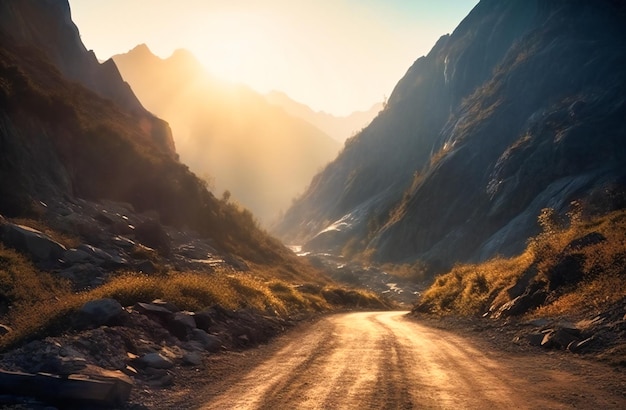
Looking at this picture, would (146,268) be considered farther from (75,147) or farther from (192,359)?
(75,147)

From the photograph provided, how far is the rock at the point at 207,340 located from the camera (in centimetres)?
1333

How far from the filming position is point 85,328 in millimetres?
10898

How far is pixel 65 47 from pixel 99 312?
58139 millimetres

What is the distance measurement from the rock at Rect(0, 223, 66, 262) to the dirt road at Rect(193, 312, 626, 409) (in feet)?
32.6

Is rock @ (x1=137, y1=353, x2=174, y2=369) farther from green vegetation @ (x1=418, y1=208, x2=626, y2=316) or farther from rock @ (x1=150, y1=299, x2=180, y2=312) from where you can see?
green vegetation @ (x1=418, y1=208, x2=626, y2=316)

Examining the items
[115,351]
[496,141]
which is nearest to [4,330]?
[115,351]

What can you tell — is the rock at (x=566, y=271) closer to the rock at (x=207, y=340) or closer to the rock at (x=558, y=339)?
the rock at (x=558, y=339)

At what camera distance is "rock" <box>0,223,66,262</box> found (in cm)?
1755

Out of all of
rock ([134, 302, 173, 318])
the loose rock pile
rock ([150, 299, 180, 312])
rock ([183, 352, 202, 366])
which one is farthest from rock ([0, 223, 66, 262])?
rock ([183, 352, 202, 366])

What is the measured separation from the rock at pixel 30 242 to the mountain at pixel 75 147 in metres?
4.43

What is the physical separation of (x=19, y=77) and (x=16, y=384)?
28.4 meters

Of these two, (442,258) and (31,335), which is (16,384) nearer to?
(31,335)

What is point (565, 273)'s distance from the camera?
60.5ft

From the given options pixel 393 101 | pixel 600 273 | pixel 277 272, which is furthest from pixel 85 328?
pixel 393 101
